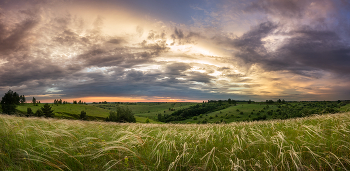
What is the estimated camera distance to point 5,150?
13.8ft

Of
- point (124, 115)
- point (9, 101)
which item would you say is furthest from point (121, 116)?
point (9, 101)

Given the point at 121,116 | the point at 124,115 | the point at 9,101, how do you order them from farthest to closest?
the point at 9,101
the point at 124,115
the point at 121,116

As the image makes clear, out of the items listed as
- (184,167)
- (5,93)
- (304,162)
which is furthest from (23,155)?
(5,93)

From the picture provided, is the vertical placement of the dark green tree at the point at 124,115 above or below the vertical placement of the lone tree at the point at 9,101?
below

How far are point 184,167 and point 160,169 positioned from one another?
20.7 inches

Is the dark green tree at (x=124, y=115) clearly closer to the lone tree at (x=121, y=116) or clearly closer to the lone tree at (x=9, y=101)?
the lone tree at (x=121, y=116)

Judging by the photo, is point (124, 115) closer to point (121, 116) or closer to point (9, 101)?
point (121, 116)

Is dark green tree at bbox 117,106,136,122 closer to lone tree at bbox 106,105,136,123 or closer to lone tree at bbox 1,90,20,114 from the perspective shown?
lone tree at bbox 106,105,136,123

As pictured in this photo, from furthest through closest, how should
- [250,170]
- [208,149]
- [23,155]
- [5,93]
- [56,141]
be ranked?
[5,93] → [56,141] → [208,149] → [23,155] → [250,170]

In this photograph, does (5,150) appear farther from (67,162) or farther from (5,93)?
(5,93)

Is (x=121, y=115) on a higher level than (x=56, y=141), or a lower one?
lower

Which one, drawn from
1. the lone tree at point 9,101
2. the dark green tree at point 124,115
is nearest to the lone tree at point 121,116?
the dark green tree at point 124,115

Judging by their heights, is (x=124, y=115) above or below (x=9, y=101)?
below

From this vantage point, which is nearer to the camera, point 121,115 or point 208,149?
point 208,149
